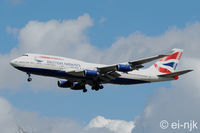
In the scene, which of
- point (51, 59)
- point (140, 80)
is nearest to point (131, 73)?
point (140, 80)

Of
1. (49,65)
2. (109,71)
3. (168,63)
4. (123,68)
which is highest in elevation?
(168,63)

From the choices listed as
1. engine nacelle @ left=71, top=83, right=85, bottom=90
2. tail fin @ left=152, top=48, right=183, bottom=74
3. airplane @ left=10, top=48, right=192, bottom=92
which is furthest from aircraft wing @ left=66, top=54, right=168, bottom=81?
tail fin @ left=152, top=48, right=183, bottom=74

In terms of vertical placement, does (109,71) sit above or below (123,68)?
above

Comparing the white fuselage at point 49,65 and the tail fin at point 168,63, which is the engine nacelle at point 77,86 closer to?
the white fuselage at point 49,65

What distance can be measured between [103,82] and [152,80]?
8.80 meters

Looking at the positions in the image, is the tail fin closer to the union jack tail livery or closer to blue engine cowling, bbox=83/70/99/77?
the union jack tail livery

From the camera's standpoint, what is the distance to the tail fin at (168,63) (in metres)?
75.4

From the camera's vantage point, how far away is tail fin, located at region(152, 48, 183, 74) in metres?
75.4

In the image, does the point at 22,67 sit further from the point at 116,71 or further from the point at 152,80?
the point at 152,80

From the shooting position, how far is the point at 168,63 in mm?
76500

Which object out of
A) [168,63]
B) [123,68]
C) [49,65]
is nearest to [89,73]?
[123,68]

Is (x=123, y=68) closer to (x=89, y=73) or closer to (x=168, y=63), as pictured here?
(x=89, y=73)

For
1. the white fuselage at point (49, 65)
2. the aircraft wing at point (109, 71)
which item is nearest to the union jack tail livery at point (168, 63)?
the aircraft wing at point (109, 71)

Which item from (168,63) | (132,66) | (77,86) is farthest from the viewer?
(168,63)
